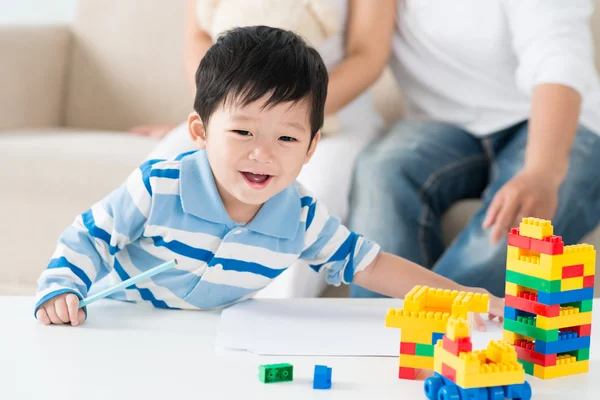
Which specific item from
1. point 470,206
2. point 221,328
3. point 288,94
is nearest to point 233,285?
point 221,328

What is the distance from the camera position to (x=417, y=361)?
70 cm

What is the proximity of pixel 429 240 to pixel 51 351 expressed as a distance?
0.85m

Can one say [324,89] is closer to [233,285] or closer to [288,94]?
[288,94]

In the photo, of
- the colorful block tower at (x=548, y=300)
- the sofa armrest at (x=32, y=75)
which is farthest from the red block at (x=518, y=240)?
the sofa armrest at (x=32, y=75)

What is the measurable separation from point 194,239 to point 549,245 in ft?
1.33

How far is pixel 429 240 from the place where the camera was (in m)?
1.46

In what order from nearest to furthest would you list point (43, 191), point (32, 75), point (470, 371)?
point (470, 371) < point (43, 191) < point (32, 75)

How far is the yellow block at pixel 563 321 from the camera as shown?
0.70m

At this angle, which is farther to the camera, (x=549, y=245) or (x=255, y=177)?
(x=255, y=177)

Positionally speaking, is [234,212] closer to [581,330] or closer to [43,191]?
[581,330]

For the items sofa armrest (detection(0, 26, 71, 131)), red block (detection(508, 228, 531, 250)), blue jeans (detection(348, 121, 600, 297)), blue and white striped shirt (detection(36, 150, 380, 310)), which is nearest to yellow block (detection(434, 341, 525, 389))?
red block (detection(508, 228, 531, 250))

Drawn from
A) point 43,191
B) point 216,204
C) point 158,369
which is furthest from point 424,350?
point 43,191

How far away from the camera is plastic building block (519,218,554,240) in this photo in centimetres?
71

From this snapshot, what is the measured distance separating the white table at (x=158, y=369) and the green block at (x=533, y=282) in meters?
0.08
